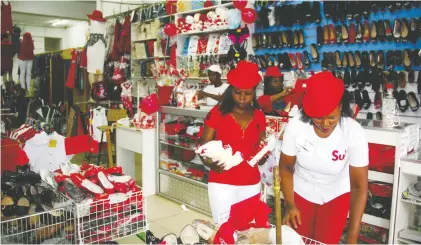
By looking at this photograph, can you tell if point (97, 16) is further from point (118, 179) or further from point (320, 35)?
point (118, 179)

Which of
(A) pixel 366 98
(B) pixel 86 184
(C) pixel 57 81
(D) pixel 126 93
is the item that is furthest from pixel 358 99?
(C) pixel 57 81

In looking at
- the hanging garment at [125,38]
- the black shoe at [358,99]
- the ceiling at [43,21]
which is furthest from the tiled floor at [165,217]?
the ceiling at [43,21]

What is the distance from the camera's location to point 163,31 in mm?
6902

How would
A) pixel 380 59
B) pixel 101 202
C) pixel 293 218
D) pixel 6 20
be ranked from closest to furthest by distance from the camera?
pixel 293 218 < pixel 101 202 < pixel 380 59 < pixel 6 20

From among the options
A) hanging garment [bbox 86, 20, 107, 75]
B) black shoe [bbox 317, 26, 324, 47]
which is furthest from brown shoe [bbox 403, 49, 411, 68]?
hanging garment [bbox 86, 20, 107, 75]

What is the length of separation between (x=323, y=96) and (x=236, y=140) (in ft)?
2.87

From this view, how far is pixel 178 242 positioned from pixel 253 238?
303mm

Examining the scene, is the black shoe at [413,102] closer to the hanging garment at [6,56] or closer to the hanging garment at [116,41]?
the hanging garment at [6,56]

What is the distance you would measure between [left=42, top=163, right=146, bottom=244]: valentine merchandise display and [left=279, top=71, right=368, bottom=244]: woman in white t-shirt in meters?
1.33

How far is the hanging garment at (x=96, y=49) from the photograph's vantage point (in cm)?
798

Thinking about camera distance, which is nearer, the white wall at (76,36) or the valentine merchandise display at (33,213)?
the valentine merchandise display at (33,213)

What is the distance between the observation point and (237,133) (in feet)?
7.97

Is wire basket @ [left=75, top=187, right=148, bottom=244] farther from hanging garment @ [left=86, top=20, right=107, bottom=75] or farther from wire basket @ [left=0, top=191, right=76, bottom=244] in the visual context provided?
hanging garment @ [left=86, top=20, right=107, bottom=75]

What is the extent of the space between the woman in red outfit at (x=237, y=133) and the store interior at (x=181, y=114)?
38 cm
